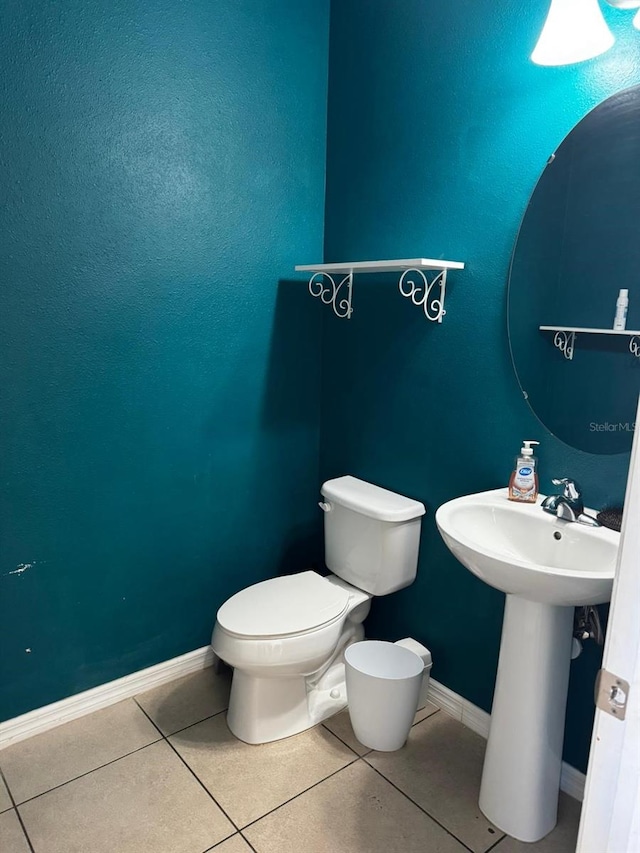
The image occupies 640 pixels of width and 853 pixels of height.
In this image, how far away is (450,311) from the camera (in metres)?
1.88

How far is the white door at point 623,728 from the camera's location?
2.27 ft

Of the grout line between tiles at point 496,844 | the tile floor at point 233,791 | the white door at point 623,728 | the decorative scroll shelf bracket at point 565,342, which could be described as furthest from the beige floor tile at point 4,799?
the decorative scroll shelf bracket at point 565,342

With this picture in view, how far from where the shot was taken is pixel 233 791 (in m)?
1.69

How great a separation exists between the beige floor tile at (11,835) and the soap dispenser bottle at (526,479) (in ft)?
5.18

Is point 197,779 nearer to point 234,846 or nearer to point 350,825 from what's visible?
point 234,846

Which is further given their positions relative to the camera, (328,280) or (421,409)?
(328,280)

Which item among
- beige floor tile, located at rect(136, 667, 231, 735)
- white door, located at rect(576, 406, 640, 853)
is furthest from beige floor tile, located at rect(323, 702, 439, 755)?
white door, located at rect(576, 406, 640, 853)

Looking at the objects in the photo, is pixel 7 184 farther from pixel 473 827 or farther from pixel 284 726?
pixel 473 827

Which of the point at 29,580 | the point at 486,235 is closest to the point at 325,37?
the point at 486,235

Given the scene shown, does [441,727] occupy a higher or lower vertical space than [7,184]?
lower

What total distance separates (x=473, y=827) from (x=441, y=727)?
390 mm

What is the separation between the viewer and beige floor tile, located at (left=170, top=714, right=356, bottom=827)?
1.66m

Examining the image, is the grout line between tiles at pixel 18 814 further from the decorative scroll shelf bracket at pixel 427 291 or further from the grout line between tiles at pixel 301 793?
the decorative scroll shelf bracket at pixel 427 291

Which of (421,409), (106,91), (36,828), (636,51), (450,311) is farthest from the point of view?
(421,409)
